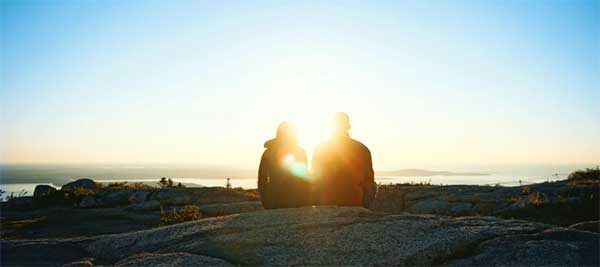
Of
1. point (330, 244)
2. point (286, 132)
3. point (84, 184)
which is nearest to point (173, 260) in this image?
point (330, 244)

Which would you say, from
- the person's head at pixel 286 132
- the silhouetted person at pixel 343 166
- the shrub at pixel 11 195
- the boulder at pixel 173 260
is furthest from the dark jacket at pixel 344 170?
the shrub at pixel 11 195

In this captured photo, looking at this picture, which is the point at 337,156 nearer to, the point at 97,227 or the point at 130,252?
the point at 130,252

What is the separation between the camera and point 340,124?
9445 millimetres

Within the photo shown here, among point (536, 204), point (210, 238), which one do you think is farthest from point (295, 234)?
point (536, 204)

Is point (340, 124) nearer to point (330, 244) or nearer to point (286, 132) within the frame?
point (286, 132)

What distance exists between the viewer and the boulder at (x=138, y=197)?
19.3m

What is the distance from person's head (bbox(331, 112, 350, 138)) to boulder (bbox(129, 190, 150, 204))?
475 inches

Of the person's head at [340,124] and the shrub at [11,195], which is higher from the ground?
the person's head at [340,124]

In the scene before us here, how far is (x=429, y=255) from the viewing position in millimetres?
5473

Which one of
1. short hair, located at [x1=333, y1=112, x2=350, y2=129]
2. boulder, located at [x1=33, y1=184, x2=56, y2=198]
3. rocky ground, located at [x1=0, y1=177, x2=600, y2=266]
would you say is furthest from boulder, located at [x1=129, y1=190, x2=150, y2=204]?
short hair, located at [x1=333, y1=112, x2=350, y2=129]

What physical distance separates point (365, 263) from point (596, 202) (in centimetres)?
1220

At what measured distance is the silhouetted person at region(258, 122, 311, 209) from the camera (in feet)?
32.2

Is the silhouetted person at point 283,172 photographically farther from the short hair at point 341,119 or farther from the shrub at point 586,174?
the shrub at point 586,174

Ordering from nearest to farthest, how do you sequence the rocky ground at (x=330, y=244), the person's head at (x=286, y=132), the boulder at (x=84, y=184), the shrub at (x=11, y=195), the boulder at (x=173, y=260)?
the rocky ground at (x=330, y=244) → the boulder at (x=173, y=260) → the person's head at (x=286, y=132) → the shrub at (x=11, y=195) → the boulder at (x=84, y=184)
